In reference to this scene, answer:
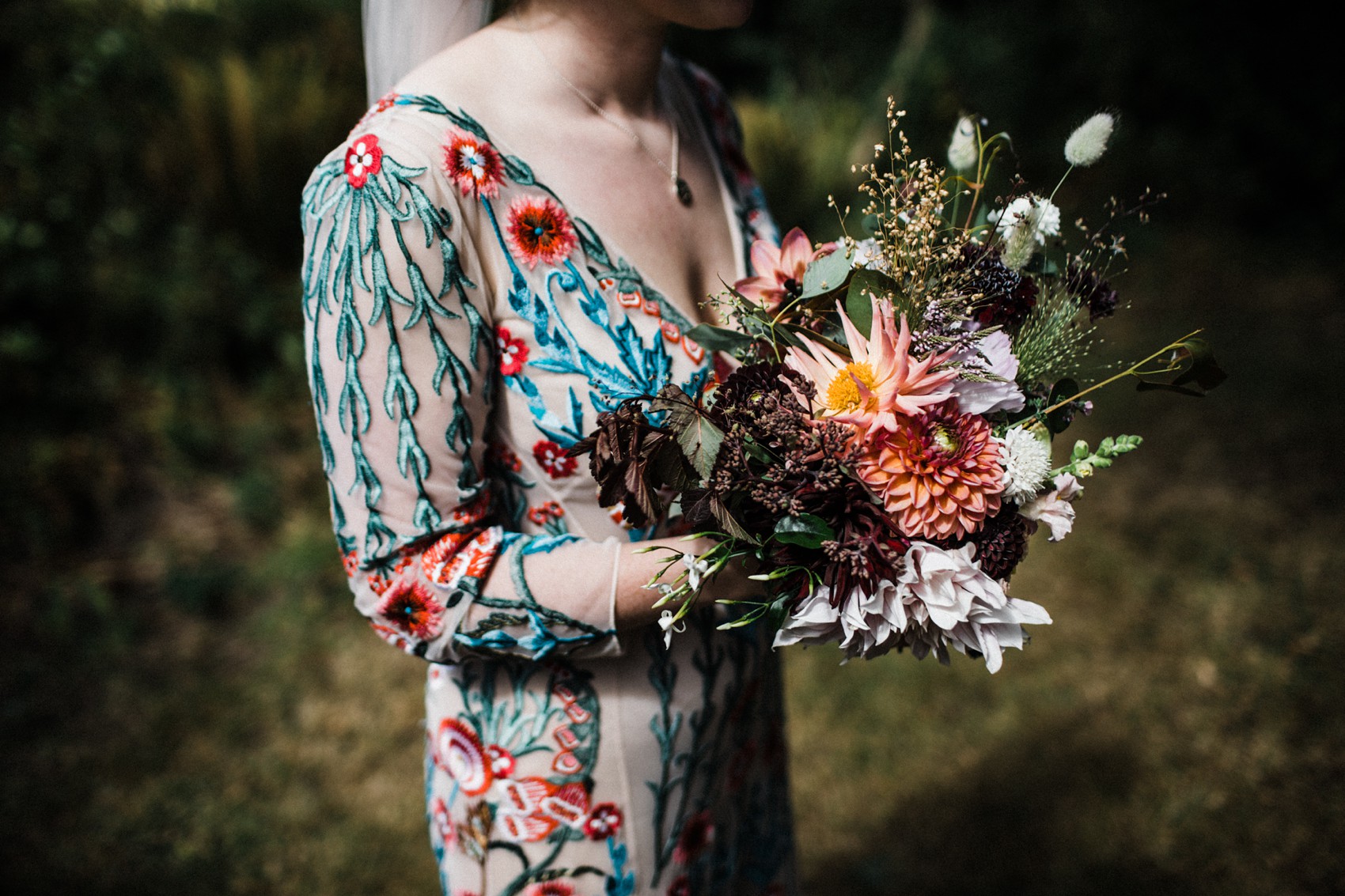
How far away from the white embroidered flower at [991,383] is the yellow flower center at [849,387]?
0.36ft

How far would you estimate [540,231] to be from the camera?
1.30m

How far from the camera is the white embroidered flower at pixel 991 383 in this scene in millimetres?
1079

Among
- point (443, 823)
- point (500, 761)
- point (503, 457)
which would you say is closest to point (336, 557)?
point (443, 823)

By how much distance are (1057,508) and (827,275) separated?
1.25ft

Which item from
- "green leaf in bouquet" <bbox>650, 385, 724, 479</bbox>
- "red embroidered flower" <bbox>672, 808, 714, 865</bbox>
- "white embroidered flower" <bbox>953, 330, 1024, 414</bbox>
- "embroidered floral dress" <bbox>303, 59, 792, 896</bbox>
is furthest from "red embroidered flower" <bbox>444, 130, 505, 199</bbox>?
"red embroidered flower" <bbox>672, 808, 714, 865</bbox>

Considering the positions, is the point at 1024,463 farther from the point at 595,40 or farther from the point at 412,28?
the point at 412,28

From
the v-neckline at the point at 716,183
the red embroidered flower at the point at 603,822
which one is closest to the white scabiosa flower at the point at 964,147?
the v-neckline at the point at 716,183

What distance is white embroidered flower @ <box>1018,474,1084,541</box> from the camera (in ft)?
3.62

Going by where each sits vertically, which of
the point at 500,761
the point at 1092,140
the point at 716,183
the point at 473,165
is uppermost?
the point at 716,183

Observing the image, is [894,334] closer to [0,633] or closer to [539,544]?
[539,544]

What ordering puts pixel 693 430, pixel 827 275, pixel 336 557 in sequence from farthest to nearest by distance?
pixel 336 557 < pixel 827 275 < pixel 693 430

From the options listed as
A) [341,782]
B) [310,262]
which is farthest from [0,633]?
[310,262]

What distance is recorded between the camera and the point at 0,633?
3742 mm

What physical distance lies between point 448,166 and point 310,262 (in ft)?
0.69
